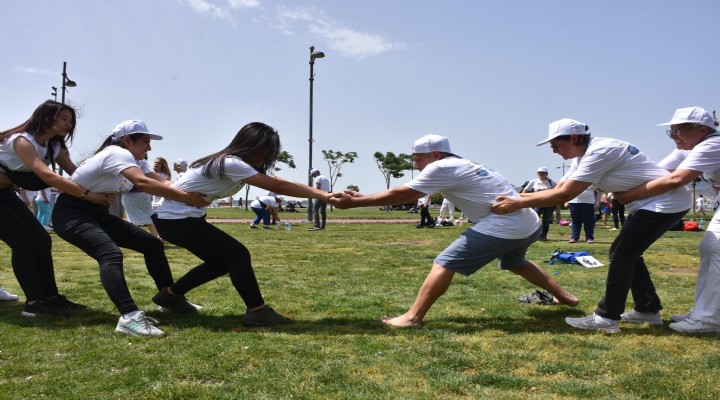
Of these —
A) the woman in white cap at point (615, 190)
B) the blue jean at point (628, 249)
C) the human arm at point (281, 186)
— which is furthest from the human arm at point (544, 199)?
the human arm at point (281, 186)

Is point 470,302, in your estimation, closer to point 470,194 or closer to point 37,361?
point 470,194

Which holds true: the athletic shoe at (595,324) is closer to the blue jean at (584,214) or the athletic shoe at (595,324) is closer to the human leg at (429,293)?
the human leg at (429,293)

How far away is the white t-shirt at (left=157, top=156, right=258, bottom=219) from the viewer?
14.4ft

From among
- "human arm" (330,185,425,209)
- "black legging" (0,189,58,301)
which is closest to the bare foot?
"human arm" (330,185,425,209)

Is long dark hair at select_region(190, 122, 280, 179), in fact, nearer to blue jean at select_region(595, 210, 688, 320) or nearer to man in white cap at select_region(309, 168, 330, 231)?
blue jean at select_region(595, 210, 688, 320)

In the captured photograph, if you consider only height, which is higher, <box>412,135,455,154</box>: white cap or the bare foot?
<box>412,135,455,154</box>: white cap

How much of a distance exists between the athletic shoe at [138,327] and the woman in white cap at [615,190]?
269cm

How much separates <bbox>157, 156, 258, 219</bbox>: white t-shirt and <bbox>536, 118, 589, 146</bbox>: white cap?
2.33 metres

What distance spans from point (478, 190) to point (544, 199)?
19.7 inches

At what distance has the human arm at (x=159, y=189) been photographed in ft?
14.3

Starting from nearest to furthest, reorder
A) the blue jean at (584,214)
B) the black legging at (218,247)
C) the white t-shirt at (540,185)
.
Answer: the black legging at (218,247), the blue jean at (584,214), the white t-shirt at (540,185)

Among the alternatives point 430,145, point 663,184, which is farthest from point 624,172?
point 430,145

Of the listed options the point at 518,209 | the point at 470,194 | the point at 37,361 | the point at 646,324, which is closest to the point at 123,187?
the point at 37,361

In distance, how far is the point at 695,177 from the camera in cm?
416
